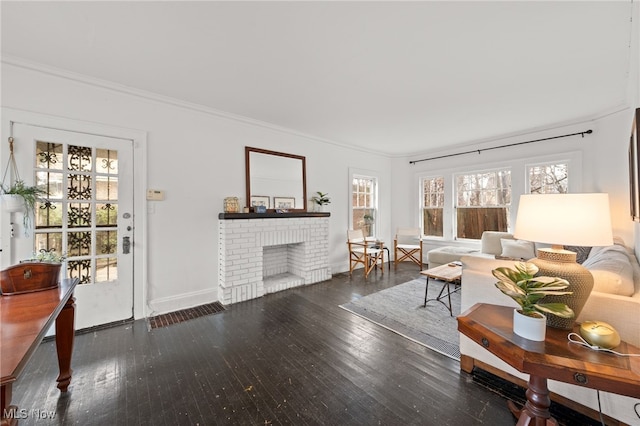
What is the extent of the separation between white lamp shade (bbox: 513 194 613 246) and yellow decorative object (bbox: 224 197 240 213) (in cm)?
303

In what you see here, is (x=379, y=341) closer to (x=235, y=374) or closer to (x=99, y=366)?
(x=235, y=374)

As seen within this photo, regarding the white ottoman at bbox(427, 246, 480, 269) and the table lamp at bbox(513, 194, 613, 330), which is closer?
the table lamp at bbox(513, 194, 613, 330)

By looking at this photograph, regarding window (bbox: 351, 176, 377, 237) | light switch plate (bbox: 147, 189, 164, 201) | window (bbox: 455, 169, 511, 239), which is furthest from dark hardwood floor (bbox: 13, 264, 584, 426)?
window (bbox: 455, 169, 511, 239)

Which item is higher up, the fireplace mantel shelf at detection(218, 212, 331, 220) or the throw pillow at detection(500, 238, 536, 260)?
the fireplace mantel shelf at detection(218, 212, 331, 220)

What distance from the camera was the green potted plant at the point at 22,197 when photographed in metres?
2.04

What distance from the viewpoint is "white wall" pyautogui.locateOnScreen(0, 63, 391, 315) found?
232cm

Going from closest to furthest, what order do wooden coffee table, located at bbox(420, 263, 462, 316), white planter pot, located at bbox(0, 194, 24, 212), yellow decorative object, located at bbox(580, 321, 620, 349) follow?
1. yellow decorative object, located at bbox(580, 321, 620, 349)
2. white planter pot, located at bbox(0, 194, 24, 212)
3. wooden coffee table, located at bbox(420, 263, 462, 316)

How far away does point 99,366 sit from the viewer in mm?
1896

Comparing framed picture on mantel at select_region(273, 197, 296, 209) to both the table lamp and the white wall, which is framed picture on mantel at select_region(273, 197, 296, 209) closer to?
the white wall

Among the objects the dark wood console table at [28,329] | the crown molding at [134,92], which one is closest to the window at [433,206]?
the crown molding at [134,92]

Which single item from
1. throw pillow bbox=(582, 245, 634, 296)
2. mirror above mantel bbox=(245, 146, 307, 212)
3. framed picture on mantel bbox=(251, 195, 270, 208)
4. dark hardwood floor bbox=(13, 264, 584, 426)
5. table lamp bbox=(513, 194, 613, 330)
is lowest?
dark hardwood floor bbox=(13, 264, 584, 426)

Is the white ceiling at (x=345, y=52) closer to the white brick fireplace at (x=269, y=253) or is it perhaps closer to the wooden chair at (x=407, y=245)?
the white brick fireplace at (x=269, y=253)

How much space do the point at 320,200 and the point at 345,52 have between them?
2.55 meters

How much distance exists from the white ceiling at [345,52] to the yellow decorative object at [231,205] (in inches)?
46.0
